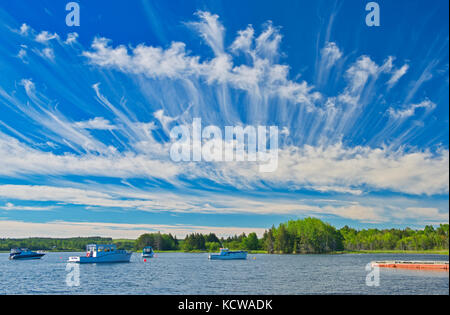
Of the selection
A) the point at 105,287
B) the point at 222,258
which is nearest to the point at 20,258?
the point at 222,258

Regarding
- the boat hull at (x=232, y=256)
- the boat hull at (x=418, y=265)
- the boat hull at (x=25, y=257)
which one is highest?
the boat hull at (x=418, y=265)

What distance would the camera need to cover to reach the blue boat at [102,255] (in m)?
141

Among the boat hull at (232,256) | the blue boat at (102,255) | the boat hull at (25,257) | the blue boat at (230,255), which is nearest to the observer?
the blue boat at (102,255)

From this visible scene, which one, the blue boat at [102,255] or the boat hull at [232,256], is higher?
the blue boat at [102,255]

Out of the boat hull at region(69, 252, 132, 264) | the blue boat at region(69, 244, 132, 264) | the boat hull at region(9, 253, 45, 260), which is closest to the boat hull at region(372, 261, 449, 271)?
the boat hull at region(69, 252, 132, 264)

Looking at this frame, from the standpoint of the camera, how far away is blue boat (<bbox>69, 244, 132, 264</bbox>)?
140875 mm

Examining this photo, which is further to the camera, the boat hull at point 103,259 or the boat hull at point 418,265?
the boat hull at point 103,259

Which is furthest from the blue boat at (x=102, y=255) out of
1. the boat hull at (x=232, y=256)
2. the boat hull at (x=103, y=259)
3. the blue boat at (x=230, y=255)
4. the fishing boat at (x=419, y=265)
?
the fishing boat at (x=419, y=265)

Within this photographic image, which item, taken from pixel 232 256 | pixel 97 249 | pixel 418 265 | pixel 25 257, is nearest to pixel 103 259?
pixel 97 249

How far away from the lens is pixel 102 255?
5586 inches

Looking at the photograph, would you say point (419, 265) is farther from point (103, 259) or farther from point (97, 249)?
point (97, 249)

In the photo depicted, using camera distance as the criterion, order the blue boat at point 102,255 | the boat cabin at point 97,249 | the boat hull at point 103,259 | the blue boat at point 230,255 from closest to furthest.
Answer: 1. the boat hull at point 103,259
2. the blue boat at point 102,255
3. the boat cabin at point 97,249
4. the blue boat at point 230,255

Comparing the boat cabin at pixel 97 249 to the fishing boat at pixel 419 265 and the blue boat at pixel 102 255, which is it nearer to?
the blue boat at pixel 102 255
